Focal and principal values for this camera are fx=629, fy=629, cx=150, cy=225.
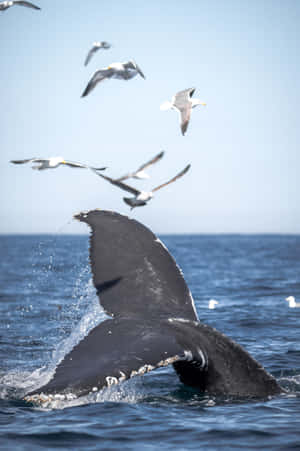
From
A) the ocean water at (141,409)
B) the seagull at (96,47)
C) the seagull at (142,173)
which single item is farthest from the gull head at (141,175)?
the seagull at (96,47)

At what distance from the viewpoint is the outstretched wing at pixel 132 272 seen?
6098 millimetres

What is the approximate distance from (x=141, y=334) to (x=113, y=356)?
0.48 metres

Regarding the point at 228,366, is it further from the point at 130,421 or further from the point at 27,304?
the point at 27,304

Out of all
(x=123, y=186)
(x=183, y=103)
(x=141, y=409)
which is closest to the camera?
(x=123, y=186)

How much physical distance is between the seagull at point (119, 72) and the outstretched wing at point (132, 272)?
2009mm

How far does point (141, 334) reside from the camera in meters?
5.46

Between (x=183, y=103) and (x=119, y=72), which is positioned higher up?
(x=119, y=72)

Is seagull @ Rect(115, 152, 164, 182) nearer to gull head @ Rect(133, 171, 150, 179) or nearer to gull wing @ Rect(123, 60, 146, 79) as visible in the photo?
gull head @ Rect(133, 171, 150, 179)

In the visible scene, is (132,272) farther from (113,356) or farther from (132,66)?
(132,66)

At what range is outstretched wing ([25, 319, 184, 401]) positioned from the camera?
4629 mm

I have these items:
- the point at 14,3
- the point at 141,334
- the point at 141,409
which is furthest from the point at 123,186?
the point at 14,3

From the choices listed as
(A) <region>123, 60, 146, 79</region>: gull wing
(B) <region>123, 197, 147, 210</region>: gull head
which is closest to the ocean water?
(B) <region>123, 197, 147, 210</region>: gull head

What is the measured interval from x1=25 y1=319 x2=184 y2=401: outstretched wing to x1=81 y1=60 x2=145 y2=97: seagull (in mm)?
3222

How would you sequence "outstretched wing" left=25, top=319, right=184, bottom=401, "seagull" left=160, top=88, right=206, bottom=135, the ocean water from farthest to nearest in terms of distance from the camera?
"seagull" left=160, top=88, right=206, bottom=135 → the ocean water → "outstretched wing" left=25, top=319, right=184, bottom=401
